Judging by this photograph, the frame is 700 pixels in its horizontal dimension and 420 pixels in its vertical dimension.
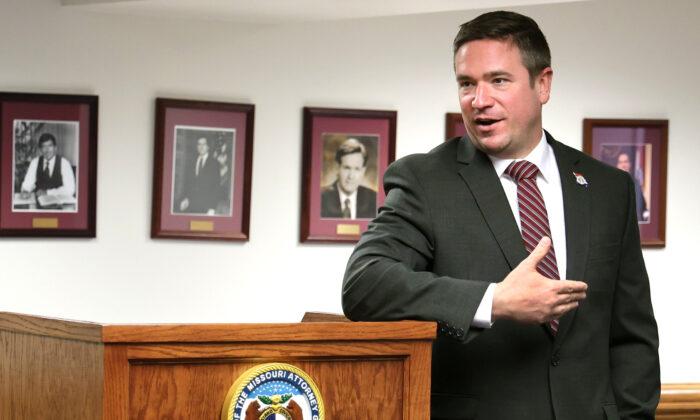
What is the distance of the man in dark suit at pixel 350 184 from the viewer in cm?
643

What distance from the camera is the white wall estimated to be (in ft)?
20.1

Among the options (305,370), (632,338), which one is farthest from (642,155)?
(305,370)

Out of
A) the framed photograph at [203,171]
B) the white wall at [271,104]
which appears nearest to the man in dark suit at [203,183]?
the framed photograph at [203,171]

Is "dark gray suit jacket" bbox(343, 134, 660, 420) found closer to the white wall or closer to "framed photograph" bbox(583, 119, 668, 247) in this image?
the white wall

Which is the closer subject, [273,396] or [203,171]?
[273,396]

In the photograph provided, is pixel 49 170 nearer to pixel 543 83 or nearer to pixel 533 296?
pixel 543 83

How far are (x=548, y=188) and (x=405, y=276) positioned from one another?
19.4 inches

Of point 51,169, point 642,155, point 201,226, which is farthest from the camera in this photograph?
point 642,155

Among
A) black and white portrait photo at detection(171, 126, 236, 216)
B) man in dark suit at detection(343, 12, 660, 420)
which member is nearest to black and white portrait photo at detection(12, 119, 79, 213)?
black and white portrait photo at detection(171, 126, 236, 216)

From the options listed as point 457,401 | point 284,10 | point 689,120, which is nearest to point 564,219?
point 457,401

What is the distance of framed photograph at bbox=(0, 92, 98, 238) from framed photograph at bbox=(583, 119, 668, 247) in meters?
2.82

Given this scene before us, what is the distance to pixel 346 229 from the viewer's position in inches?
253

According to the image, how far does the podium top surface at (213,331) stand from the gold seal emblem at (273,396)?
0.19 ft

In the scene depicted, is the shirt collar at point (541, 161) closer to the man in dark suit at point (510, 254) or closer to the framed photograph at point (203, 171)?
the man in dark suit at point (510, 254)
